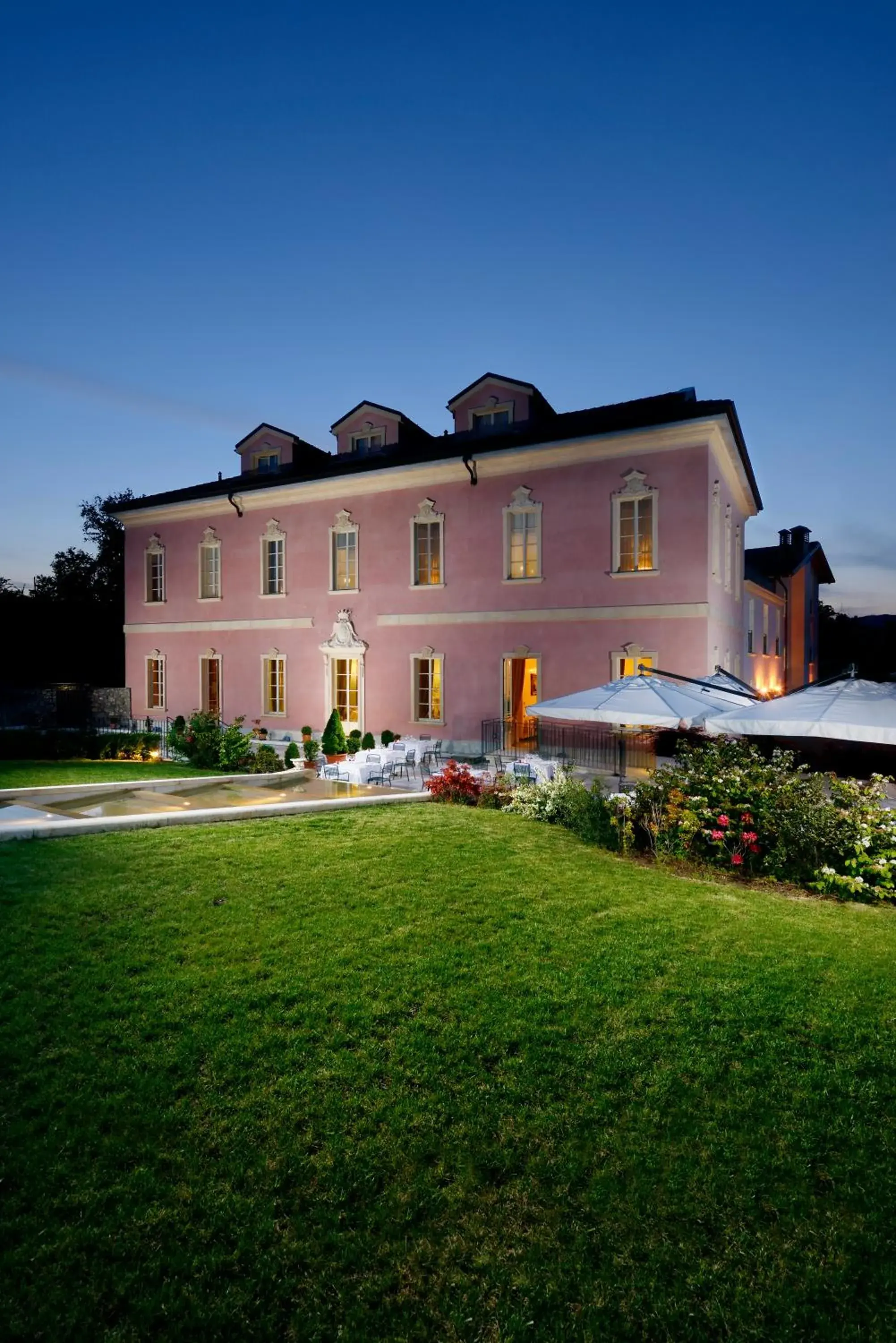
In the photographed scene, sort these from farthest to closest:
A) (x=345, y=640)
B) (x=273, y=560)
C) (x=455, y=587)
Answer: (x=273, y=560) < (x=345, y=640) < (x=455, y=587)

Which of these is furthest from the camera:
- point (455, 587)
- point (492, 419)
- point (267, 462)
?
point (267, 462)

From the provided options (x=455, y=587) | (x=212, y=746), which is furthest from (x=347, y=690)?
(x=212, y=746)

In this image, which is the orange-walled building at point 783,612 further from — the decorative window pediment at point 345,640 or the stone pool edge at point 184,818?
the stone pool edge at point 184,818

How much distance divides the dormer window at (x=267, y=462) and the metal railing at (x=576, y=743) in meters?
12.4

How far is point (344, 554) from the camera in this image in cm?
2078

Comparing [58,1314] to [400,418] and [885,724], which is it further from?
[400,418]

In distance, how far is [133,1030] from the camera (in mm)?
4156

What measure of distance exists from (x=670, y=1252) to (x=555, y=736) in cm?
1421

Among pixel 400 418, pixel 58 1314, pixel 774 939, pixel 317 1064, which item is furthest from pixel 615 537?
pixel 58 1314

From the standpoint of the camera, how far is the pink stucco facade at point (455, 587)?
52.5ft

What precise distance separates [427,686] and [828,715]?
12.6 meters

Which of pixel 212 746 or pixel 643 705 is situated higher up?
pixel 643 705

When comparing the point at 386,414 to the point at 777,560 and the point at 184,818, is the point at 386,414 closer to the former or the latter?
the point at 184,818

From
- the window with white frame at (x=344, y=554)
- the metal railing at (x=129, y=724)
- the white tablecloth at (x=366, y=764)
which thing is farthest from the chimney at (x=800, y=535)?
the metal railing at (x=129, y=724)
